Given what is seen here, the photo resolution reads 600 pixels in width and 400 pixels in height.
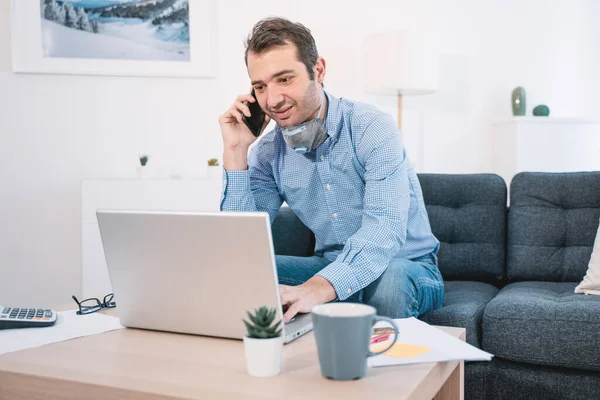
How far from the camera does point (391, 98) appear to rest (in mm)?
4117

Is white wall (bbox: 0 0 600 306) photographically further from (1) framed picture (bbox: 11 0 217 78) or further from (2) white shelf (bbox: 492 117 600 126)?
(2) white shelf (bbox: 492 117 600 126)

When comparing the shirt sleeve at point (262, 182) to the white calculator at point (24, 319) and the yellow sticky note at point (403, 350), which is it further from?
the yellow sticky note at point (403, 350)

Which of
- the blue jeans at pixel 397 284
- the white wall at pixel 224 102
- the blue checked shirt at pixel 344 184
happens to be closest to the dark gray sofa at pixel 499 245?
the blue jeans at pixel 397 284

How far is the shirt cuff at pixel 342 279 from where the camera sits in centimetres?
146

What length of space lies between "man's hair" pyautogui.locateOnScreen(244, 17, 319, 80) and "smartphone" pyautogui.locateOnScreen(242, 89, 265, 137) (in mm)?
197

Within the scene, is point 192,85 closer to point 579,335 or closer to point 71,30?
point 71,30

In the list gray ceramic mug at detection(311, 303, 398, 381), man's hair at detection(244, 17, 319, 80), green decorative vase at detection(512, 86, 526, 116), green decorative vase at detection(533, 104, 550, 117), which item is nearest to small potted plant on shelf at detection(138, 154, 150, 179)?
man's hair at detection(244, 17, 319, 80)

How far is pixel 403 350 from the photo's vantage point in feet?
3.67

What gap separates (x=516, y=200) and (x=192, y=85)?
190 centimetres

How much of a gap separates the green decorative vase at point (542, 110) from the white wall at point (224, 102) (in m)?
0.14

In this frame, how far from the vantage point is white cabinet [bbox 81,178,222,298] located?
322 centimetres

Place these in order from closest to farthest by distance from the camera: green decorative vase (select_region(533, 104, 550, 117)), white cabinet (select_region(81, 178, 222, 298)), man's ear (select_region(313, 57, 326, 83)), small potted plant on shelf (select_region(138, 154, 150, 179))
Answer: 1. man's ear (select_region(313, 57, 326, 83))
2. white cabinet (select_region(81, 178, 222, 298))
3. small potted plant on shelf (select_region(138, 154, 150, 179))
4. green decorative vase (select_region(533, 104, 550, 117))

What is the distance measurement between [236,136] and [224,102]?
190cm

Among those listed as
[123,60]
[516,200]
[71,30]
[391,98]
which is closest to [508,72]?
[391,98]
